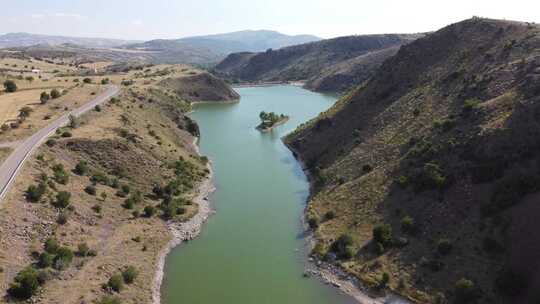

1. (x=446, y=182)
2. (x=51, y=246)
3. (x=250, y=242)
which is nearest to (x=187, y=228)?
(x=250, y=242)

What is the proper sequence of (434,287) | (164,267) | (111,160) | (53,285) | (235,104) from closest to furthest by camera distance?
(53,285)
(434,287)
(164,267)
(111,160)
(235,104)

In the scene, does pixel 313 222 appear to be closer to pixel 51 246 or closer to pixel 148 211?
pixel 148 211

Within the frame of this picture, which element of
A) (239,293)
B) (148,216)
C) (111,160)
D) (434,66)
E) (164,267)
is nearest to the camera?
(239,293)

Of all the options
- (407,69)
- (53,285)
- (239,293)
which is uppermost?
(407,69)

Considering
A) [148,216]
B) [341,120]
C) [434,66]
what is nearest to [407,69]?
[434,66]

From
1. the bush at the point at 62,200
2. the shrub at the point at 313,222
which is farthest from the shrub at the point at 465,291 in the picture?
the bush at the point at 62,200

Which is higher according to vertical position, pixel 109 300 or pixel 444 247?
pixel 444 247

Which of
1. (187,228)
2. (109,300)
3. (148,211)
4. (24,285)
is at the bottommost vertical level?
(187,228)

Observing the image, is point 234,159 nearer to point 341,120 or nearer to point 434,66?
point 341,120
